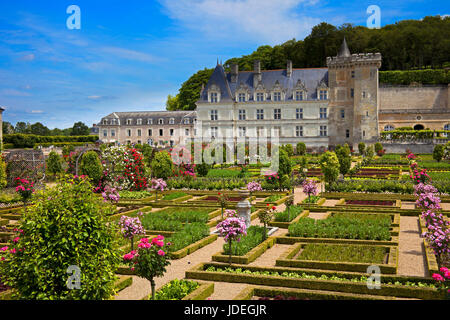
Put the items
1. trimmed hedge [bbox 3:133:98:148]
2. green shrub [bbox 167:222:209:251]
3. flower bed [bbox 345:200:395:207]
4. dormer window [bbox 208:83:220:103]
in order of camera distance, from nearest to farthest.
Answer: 1. green shrub [bbox 167:222:209:251]
2. flower bed [bbox 345:200:395:207]
3. dormer window [bbox 208:83:220:103]
4. trimmed hedge [bbox 3:133:98:148]

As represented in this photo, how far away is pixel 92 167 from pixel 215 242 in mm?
12910

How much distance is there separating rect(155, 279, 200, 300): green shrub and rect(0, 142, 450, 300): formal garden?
0.08 feet

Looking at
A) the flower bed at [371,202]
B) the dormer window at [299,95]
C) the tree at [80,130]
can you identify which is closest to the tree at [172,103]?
the tree at [80,130]

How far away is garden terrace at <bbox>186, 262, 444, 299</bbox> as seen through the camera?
9.77 meters

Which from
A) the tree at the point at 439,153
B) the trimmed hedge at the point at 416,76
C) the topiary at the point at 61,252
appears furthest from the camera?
the trimmed hedge at the point at 416,76

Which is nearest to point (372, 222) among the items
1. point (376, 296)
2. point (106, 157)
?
point (376, 296)

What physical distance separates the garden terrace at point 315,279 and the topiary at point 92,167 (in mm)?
15556

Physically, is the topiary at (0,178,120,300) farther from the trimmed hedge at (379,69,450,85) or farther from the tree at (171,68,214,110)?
the tree at (171,68,214,110)

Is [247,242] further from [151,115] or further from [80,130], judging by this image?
[80,130]

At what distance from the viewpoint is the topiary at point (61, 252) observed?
712cm

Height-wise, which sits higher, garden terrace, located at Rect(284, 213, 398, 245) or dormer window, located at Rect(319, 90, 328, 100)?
dormer window, located at Rect(319, 90, 328, 100)

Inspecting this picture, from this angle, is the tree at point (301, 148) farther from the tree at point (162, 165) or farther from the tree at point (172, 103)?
the tree at point (172, 103)

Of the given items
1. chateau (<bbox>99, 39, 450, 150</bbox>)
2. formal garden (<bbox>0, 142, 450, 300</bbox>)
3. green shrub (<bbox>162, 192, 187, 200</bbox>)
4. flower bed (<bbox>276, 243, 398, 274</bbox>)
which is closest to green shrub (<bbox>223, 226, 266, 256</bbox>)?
formal garden (<bbox>0, 142, 450, 300</bbox>)

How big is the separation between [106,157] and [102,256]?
20.5 m
